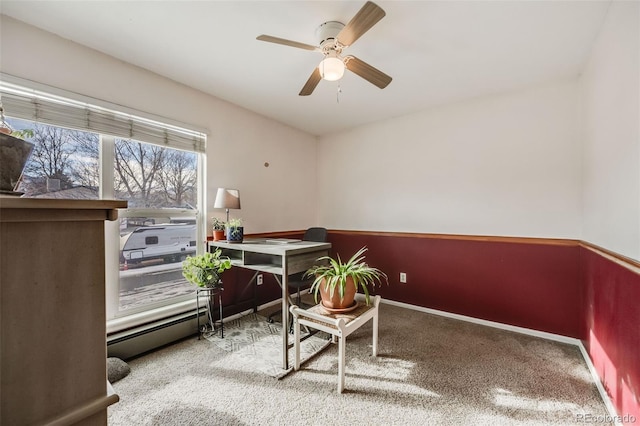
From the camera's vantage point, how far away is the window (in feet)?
6.08

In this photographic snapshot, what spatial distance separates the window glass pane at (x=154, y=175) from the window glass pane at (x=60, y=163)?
17 cm

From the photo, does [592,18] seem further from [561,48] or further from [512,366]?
[512,366]

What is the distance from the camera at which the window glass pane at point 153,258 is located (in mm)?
2260

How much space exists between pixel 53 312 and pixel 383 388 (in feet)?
6.08

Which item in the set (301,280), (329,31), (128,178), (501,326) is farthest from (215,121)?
(501,326)

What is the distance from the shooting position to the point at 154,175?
8.05 ft

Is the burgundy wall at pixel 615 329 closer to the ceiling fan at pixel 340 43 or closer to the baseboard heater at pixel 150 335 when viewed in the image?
the ceiling fan at pixel 340 43

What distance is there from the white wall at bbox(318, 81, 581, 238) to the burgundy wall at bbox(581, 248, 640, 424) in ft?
2.41

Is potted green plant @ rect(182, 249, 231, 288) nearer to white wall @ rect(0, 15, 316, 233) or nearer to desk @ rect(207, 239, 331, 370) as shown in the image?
desk @ rect(207, 239, 331, 370)

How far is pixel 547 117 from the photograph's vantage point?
2.46 metres

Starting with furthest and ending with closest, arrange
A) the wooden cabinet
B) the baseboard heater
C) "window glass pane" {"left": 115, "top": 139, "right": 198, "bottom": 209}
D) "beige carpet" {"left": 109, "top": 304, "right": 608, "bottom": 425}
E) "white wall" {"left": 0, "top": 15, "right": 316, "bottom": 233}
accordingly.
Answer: "window glass pane" {"left": 115, "top": 139, "right": 198, "bottom": 209}
the baseboard heater
"white wall" {"left": 0, "top": 15, "right": 316, "bottom": 233}
"beige carpet" {"left": 109, "top": 304, "right": 608, "bottom": 425}
the wooden cabinet

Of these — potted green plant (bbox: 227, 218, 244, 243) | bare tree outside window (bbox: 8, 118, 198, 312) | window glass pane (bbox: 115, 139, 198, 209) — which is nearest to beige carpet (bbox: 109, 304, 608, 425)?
bare tree outside window (bbox: 8, 118, 198, 312)

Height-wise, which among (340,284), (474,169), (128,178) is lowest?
(340,284)

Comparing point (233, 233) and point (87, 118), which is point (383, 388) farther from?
point (87, 118)
